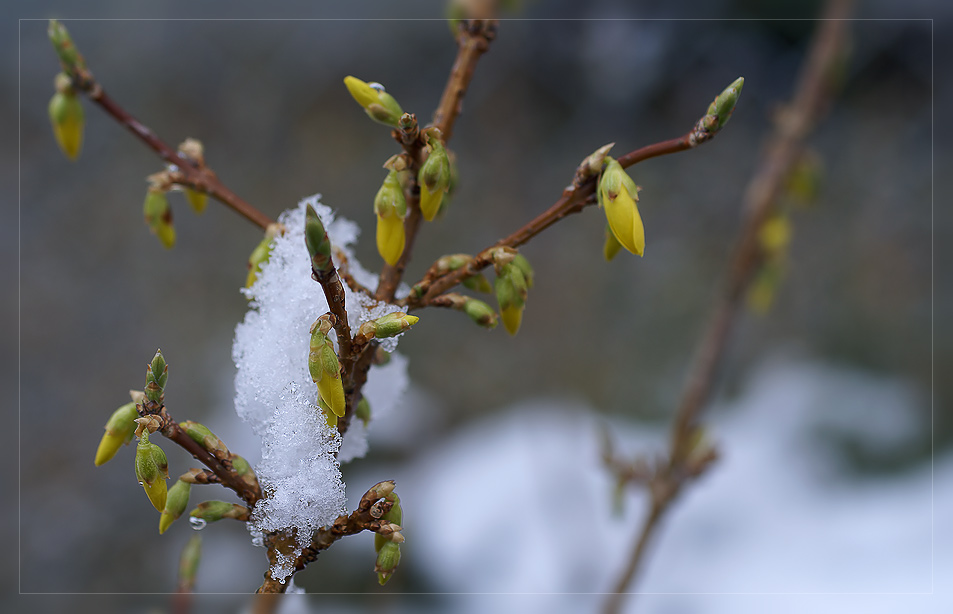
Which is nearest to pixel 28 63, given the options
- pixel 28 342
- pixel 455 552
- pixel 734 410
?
pixel 28 342

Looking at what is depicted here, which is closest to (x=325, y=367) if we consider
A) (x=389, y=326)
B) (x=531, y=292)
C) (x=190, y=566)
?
(x=389, y=326)

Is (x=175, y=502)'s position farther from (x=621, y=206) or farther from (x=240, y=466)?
(x=621, y=206)

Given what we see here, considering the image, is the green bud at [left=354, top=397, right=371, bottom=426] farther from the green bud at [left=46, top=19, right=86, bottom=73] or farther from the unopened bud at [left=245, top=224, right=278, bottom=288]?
the green bud at [left=46, top=19, right=86, bottom=73]

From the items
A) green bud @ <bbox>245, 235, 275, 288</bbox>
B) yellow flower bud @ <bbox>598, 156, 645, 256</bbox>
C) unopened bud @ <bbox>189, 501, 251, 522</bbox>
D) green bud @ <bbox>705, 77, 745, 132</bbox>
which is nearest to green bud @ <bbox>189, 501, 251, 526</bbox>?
unopened bud @ <bbox>189, 501, 251, 522</bbox>

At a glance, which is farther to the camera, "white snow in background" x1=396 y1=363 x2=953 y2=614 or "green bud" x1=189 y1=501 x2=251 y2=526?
"white snow in background" x1=396 y1=363 x2=953 y2=614

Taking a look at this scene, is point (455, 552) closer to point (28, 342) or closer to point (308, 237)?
point (308, 237)

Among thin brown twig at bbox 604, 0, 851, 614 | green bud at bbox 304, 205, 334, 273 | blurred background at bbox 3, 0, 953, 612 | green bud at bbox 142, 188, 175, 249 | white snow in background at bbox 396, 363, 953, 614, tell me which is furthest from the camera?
blurred background at bbox 3, 0, 953, 612

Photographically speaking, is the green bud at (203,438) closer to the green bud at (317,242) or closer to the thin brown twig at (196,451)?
the thin brown twig at (196,451)
